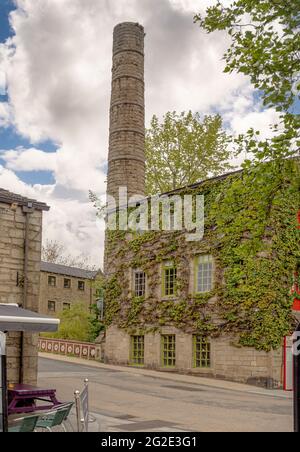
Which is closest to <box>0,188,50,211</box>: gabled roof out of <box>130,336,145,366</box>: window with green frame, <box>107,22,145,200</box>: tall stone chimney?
<box>130,336,145,366</box>: window with green frame

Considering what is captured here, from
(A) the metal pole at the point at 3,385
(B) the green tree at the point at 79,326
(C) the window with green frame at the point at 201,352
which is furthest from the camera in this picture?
(B) the green tree at the point at 79,326

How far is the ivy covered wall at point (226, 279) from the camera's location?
2277cm

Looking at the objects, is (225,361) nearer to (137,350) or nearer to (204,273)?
(204,273)

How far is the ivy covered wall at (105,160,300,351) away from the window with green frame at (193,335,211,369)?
41cm

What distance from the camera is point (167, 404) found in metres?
15.8

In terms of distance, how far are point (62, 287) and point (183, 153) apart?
21.1m

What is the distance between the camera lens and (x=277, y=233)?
2312 cm

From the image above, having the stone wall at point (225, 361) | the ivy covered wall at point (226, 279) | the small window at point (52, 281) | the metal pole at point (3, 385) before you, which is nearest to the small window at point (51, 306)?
the small window at point (52, 281)

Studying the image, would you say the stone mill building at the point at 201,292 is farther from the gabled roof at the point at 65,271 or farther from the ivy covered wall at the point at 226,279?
the gabled roof at the point at 65,271

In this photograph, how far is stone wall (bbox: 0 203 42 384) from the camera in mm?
14883

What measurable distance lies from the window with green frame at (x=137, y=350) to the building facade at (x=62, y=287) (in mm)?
23213

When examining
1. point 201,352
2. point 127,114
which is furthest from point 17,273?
point 127,114
